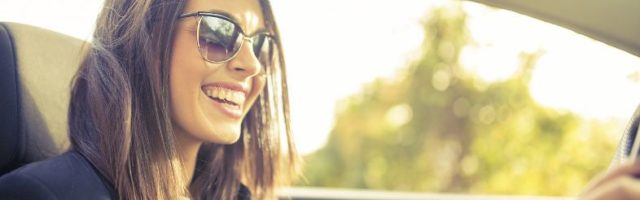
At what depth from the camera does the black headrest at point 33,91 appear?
5.12 ft

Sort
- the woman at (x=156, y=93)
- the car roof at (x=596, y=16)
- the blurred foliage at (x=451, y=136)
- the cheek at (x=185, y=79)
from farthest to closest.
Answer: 1. the blurred foliage at (x=451, y=136)
2. the cheek at (x=185, y=79)
3. the woman at (x=156, y=93)
4. the car roof at (x=596, y=16)

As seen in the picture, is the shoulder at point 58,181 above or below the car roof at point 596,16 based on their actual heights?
below

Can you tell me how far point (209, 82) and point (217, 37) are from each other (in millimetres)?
89

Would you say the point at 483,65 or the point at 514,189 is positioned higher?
the point at 483,65

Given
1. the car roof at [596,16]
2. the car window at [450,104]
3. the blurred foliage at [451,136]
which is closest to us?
the car roof at [596,16]

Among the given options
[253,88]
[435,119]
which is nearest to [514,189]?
[435,119]

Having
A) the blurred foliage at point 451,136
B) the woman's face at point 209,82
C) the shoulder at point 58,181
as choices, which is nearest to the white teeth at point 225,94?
the woman's face at point 209,82

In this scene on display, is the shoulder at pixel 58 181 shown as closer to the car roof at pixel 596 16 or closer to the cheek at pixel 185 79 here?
the cheek at pixel 185 79

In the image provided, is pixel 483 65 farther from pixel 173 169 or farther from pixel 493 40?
pixel 173 169

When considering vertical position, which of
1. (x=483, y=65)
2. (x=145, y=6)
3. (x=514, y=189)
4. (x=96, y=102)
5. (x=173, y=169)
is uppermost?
(x=145, y=6)

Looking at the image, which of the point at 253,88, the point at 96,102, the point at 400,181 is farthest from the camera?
the point at 400,181

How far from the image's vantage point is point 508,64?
739 cm

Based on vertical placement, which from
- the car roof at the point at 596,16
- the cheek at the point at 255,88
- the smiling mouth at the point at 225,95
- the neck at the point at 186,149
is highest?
the car roof at the point at 596,16

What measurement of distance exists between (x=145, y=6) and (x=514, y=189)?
243 inches
